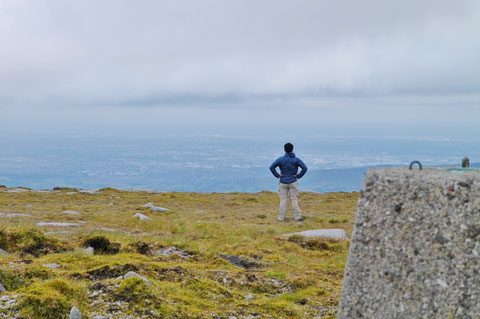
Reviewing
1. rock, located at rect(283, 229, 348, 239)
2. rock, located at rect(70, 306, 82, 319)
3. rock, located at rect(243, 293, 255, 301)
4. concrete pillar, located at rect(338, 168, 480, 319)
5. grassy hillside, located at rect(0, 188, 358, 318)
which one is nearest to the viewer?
concrete pillar, located at rect(338, 168, 480, 319)

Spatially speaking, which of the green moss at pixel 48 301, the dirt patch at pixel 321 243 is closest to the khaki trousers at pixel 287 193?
the dirt patch at pixel 321 243

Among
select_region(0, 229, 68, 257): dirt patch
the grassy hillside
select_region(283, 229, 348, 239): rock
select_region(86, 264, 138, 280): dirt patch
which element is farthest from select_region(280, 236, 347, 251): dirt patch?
select_region(0, 229, 68, 257): dirt patch

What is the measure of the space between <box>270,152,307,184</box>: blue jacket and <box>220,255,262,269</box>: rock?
11.0m

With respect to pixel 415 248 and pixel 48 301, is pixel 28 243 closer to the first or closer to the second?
pixel 48 301

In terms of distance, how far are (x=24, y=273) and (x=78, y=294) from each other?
2000mm

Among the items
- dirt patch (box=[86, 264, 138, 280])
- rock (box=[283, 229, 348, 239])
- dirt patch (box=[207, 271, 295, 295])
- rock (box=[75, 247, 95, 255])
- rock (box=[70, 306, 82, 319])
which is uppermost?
rock (box=[70, 306, 82, 319])

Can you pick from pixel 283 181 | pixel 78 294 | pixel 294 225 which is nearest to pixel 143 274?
pixel 78 294

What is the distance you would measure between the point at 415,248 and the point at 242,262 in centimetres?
846

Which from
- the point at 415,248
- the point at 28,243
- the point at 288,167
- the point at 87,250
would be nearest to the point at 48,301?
the point at 87,250

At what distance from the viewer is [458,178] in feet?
15.5

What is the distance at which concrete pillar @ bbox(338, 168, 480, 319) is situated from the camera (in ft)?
15.2

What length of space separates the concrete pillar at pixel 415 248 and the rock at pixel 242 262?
24.4 feet

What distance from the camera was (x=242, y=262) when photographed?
12688 mm

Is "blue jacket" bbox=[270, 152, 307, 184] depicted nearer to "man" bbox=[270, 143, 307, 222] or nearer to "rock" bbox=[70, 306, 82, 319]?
"man" bbox=[270, 143, 307, 222]
